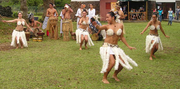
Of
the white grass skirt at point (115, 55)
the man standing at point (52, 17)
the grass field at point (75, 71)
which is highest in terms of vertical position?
the man standing at point (52, 17)

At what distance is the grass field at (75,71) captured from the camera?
6161mm

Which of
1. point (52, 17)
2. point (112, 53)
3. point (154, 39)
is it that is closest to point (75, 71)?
point (112, 53)

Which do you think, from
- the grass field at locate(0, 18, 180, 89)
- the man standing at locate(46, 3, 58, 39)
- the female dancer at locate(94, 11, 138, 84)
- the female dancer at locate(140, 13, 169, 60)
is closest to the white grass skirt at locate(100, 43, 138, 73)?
the female dancer at locate(94, 11, 138, 84)

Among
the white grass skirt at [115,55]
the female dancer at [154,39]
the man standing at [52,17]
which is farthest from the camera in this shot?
the man standing at [52,17]

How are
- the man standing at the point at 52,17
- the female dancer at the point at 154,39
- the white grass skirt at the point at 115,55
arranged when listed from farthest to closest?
the man standing at the point at 52,17, the female dancer at the point at 154,39, the white grass skirt at the point at 115,55

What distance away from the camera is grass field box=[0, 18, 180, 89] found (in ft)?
20.2

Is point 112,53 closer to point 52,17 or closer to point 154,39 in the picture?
point 154,39

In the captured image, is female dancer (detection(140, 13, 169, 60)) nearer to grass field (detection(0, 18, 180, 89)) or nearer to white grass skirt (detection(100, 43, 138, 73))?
grass field (detection(0, 18, 180, 89))

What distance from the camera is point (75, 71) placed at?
7.38 m

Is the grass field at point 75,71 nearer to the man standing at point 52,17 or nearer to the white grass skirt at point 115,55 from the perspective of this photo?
the white grass skirt at point 115,55

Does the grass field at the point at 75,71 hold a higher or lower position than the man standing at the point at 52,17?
lower

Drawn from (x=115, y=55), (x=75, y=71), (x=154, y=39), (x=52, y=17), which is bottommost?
(x=75, y=71)

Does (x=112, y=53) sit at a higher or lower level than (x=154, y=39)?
lower

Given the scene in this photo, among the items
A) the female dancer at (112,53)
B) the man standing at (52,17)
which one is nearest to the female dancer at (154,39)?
the female dancer at (112,53)
